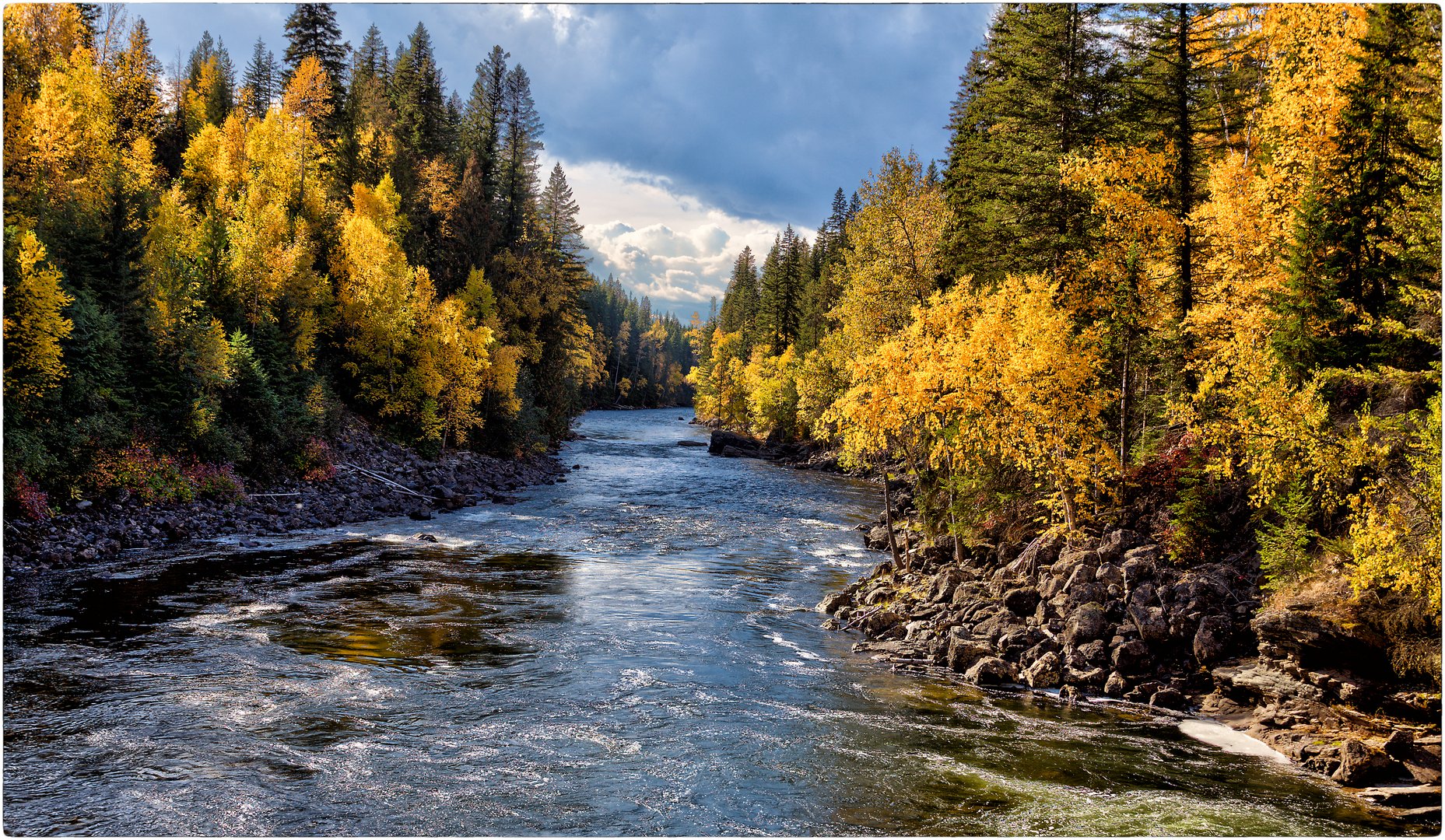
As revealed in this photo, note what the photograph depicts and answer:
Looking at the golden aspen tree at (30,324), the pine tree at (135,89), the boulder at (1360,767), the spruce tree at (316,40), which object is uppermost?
the spruce tree at (316,40)

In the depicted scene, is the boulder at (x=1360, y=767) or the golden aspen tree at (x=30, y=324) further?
the golden aspen tree at (x=30, y=324)

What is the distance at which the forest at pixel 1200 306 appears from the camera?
13172 mm

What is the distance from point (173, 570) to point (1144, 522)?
24596 mm

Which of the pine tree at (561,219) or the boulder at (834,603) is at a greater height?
the pine tree at (561,219)

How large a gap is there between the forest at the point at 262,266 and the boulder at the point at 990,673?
23962 millimetres

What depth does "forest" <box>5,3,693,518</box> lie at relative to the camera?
23.4 m

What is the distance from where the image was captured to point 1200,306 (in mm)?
18938

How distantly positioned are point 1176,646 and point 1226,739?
9.45 ft

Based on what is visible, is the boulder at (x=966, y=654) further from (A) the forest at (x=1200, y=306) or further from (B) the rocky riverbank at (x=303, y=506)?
(B) the rocky riverbank at (x=303, y=506)

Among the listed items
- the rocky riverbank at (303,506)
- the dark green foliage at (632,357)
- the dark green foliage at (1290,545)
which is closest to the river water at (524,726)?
the rocky riverbank at (303,506)

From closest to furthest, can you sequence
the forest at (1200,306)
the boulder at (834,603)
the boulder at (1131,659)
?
the forest at (1200,306)
the boulder at (1131,659)
the boulder at (834,603)

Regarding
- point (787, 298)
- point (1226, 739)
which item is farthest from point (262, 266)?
point (787, 298)

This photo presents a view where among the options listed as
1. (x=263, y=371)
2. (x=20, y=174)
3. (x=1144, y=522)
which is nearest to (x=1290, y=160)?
(x=1144, y=522)

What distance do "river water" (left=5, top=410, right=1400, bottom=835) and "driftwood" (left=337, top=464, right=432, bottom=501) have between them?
11561 mm
